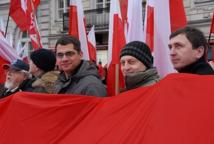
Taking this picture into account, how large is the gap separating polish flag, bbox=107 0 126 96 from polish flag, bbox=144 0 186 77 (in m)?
0.32

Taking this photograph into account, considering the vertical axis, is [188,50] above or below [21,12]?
below

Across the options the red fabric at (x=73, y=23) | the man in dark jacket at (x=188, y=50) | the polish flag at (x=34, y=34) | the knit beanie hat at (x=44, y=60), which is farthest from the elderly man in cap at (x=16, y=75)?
the polish flag at (x=34, y=34)

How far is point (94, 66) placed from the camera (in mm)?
3645

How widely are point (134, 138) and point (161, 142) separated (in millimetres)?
204

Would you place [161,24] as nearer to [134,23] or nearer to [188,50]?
[134,23]

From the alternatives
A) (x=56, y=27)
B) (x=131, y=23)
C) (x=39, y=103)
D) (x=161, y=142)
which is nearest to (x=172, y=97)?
(x=161, y=142)

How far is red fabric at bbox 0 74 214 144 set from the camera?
7.97ft

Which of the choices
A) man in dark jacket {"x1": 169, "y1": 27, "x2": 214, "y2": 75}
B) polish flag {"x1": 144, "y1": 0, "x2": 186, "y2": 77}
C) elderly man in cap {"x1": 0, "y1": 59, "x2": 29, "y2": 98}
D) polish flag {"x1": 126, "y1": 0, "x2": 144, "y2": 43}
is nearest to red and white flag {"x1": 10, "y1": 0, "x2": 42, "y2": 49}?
polish flag {"x1": 126, "y1": 0, "x2": 144, "y2": 43}

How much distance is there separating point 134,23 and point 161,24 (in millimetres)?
501

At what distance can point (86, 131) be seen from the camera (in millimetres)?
2982

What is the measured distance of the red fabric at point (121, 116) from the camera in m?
2.43

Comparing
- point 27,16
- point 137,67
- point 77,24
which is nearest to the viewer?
point 137,67

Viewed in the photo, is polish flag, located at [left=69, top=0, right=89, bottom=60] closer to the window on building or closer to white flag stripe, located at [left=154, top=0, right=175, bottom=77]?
white flag stripe, located at [left=154, top=0, right=175, bottom=77]

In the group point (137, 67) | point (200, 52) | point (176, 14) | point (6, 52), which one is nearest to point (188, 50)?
point (200, 52)
